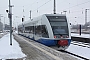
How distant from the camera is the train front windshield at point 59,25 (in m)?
16.6

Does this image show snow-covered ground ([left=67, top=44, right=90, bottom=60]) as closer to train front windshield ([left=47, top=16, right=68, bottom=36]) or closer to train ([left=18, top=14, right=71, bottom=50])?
train ([left=18, top=14, right=71, bottom=50])

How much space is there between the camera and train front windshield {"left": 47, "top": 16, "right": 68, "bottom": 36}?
16.6m

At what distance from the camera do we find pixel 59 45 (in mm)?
16406

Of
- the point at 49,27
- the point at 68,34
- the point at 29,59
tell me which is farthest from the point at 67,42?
the point at 29,59

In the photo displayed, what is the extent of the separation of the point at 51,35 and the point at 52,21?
157 cm

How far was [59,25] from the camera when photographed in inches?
669

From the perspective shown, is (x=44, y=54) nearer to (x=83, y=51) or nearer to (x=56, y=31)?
(x=56, y=31)

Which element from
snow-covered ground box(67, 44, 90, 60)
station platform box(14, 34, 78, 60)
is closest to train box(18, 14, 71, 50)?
station platform box(14, 34, 78, 60)

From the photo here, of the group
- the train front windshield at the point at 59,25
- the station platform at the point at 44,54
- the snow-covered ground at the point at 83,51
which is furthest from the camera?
the train front windshield at the point at 59,25

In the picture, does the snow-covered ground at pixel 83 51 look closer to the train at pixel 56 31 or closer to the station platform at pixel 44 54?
the train at pixel 56 31

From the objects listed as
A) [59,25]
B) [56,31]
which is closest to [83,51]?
[56,31]

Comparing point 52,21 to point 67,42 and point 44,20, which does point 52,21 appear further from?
point 67,42

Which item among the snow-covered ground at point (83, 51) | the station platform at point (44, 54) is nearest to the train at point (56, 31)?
the station platform at point (44, 54)

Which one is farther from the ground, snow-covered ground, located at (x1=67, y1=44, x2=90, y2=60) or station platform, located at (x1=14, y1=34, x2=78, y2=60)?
station platform, located at (x1=14, y1=34, x2=78, y2=60)
